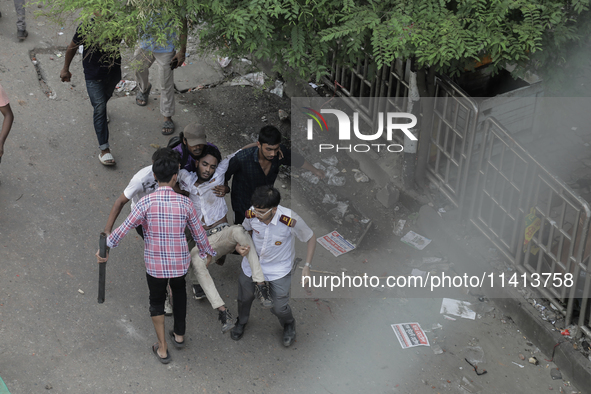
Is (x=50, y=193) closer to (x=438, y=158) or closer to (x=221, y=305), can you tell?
(x=221, y=305)

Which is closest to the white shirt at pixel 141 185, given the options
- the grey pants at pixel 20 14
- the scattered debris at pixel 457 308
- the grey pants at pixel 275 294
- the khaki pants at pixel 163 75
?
the grey pants at pixel 275 294

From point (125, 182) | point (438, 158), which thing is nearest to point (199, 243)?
point (125, 182)

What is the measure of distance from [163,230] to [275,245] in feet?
2.66

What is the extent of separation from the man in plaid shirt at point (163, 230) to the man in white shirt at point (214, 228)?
31 cm

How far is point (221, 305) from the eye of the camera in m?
4.43

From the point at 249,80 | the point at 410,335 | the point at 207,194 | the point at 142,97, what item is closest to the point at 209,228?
the point at 207,194

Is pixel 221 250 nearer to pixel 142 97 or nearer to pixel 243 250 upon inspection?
pixel 243 250

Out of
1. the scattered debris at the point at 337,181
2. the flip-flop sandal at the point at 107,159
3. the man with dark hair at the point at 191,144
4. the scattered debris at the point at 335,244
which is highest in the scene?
the man with dark hair at the point at 191,144

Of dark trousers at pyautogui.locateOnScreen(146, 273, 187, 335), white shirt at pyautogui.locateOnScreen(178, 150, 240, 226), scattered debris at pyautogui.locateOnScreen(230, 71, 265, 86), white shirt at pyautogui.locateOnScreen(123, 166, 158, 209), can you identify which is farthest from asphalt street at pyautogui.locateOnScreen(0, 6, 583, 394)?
scattered debris at pyautogui.locateOnScreen(230, 71, 265, 86)

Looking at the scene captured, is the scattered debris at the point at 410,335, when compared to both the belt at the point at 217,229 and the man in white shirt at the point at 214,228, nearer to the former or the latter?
the man in white shirt at the point at 214,228

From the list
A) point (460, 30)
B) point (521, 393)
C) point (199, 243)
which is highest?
point (460, 30)

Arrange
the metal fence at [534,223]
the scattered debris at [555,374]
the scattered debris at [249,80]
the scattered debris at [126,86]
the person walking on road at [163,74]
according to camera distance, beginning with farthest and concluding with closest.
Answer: the scattered debris at [249,80], the scattered debris at [126,86], the person walking on road at [163,74], the scattered debris at [555,374], the metal fence at [534,223]

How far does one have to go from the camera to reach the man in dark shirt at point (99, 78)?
571 centimetres

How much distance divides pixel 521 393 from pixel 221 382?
87.3 inches
